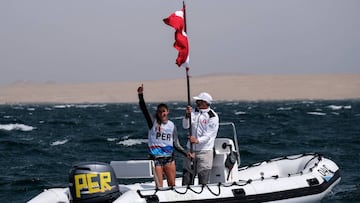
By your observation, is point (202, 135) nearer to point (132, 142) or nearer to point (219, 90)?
point (132, 142)

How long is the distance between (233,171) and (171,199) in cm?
189

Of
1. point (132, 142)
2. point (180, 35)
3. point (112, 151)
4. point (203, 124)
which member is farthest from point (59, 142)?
point (203, 124)

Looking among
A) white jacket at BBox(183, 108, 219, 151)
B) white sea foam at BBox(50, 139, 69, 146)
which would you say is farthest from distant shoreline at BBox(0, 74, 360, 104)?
white jacket at BBox(183, 108, 219, 151)

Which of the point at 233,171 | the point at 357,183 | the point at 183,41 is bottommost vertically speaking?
the point at 357,183

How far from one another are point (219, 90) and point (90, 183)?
15470cm

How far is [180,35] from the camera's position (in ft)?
35.2

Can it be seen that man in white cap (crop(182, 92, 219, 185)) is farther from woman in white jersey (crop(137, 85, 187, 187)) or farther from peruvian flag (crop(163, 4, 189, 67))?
peruvian flag (crop(163, 4, 189, 67))

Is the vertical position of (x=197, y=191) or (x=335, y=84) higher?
(x=197, y=191)

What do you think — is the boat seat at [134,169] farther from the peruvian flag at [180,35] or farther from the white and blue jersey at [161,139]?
the peruvian flag at [180,35]

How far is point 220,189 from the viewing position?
33.4 feet

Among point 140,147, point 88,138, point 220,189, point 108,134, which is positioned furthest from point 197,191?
point 108,134

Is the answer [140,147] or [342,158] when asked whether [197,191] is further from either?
[140,147]

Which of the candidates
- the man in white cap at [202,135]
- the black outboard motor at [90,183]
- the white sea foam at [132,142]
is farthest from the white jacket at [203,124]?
the white sea foam at [132,142]

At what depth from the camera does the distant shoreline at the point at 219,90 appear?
14825 centimetres
